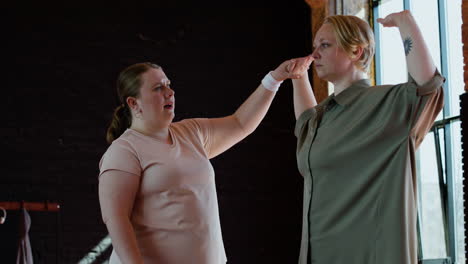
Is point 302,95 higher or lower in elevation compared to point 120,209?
higher

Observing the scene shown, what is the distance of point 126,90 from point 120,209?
49 centimetres

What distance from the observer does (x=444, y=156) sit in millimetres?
4422

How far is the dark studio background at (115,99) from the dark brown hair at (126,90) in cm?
→ 277

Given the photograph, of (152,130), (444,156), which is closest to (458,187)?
(444,156)

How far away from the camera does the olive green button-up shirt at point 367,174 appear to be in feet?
6.31

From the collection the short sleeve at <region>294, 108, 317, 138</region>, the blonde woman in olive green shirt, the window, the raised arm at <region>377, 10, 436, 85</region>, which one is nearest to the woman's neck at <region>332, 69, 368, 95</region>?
the blonde woman in olive green shirt

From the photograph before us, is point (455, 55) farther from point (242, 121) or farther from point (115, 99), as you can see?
point (115, 99)

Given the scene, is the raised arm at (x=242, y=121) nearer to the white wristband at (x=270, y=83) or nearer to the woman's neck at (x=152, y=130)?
the white wristband at (x=270, y=83)

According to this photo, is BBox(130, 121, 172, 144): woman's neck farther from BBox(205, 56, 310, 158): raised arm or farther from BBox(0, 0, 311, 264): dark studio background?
BBox(0, 0, 311, 264): dark studio background

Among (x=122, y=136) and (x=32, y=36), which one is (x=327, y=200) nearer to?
(x=122, y=136)

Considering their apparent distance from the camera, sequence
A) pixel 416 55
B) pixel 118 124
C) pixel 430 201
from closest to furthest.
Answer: pixel 416 55 → pixel 118 124 → pixel 430 201

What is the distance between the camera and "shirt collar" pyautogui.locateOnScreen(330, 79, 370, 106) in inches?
83.4

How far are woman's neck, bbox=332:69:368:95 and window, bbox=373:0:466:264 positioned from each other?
7.40 ft

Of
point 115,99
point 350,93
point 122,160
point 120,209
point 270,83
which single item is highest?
point 115,99
